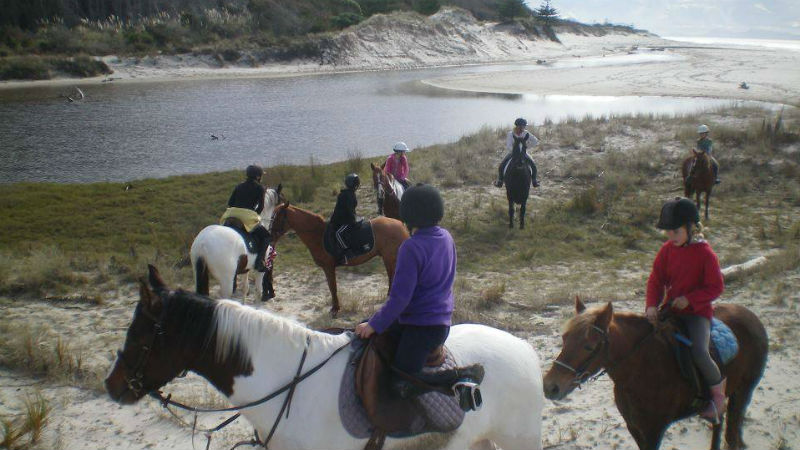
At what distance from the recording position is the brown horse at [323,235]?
8.02 metres

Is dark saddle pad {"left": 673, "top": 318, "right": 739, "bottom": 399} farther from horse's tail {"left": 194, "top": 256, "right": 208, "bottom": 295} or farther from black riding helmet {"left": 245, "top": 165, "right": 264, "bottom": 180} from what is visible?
black riding helmet {"left": 245, "top": 165, "right": 264, "bottom": 180}

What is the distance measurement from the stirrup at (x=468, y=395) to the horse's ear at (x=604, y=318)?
1054 mm

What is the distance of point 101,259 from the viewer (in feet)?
31.5

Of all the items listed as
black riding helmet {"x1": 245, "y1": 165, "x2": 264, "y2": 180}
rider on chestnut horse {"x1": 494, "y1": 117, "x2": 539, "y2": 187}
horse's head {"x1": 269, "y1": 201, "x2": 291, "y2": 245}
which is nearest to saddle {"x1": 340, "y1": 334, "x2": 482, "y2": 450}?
horse's head {"x1": 269, "y1": 201, "x2": 291, "y2": 245}

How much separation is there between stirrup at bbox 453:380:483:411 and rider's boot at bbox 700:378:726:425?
1926 mm

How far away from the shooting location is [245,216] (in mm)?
7891

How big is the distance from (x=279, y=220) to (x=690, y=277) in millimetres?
5765

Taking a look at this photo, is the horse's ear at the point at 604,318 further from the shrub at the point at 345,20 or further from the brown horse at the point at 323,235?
the shrub at the point at 345,20

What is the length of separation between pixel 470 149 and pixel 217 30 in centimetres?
4408

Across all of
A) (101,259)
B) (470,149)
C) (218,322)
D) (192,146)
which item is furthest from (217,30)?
(218,322)

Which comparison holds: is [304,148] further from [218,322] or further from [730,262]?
[218,322]

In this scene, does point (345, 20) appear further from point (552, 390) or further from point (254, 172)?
point (552, 390)

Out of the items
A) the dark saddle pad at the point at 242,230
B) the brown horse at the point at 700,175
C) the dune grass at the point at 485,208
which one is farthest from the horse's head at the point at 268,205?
the brown horse at the point at 700,175

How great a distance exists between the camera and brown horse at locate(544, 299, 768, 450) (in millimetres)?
3602
